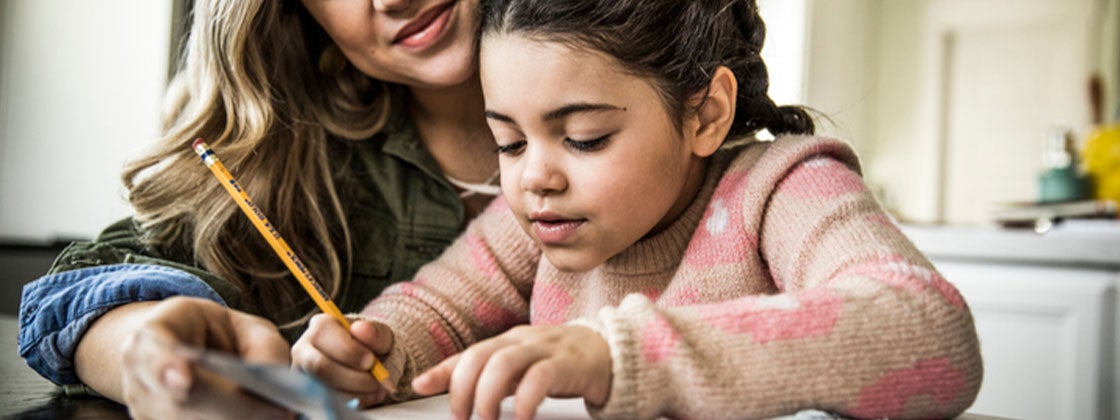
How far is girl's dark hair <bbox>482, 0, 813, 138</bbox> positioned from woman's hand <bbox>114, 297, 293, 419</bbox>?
1.08 ft

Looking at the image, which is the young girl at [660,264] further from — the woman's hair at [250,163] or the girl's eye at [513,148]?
the woman's hair at [250,163]

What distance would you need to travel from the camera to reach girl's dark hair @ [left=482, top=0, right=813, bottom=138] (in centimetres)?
80

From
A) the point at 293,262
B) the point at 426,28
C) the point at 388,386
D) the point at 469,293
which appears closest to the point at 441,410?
the point at 388,386

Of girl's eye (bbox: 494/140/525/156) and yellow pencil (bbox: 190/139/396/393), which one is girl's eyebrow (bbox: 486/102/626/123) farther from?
yellow pencil (bbox: 190/139/396/393)

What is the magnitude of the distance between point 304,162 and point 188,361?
710 mm

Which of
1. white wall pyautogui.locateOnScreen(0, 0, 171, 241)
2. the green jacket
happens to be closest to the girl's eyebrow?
the green jacket

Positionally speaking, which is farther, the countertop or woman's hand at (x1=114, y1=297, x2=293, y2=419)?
the countertop

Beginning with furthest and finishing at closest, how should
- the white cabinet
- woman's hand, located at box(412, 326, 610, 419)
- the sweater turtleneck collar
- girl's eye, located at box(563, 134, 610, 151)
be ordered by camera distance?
the white cabinet → the sweater turtleneck collar → girl's eye, located at box(563, 134, 610, 151) → woman's hand, located at box(412, 326, 610, 419)

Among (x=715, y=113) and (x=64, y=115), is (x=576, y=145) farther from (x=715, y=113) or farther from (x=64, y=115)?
(x=64, y=115)

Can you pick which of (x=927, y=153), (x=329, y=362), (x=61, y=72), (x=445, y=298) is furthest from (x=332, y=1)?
(x=927, y=153)

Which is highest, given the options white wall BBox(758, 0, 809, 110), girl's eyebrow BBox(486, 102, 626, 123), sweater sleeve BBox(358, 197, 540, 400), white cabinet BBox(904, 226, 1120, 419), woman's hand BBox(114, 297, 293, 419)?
girl's eyebrow BBox(486, 102, 626, 123)

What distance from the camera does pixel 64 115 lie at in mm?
1928

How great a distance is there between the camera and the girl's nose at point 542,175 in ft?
2.52

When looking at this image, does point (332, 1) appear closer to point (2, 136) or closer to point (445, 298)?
point (445, 298)
